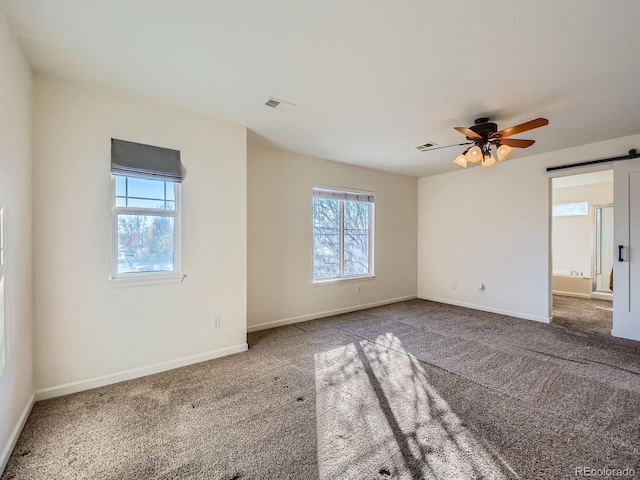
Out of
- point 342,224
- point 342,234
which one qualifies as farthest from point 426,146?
point 342,234

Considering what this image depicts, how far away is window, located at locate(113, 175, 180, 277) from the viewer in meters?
2.77

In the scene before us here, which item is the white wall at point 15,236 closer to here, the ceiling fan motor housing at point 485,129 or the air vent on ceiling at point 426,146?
the ceiling fan motor housing at point 485,129

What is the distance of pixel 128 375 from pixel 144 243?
1232mm

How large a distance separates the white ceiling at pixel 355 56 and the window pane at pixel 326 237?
5.98ft

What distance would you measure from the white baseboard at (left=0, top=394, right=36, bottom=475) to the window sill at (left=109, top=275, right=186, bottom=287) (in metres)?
1.01

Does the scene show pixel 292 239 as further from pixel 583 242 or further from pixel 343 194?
pixel 583 242

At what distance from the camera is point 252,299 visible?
422cm

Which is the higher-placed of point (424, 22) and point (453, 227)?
point (424, 22)

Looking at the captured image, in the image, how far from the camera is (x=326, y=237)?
510cm

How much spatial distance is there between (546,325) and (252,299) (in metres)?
4.43

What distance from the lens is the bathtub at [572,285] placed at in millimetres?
6457

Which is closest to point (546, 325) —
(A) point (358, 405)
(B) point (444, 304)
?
(B) point (444, 304)

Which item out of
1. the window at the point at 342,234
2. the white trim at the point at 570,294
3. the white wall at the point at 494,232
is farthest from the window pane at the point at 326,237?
the white trim at the point at 570,294

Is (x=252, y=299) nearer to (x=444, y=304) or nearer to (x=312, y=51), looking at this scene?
(x=312, y=51)
